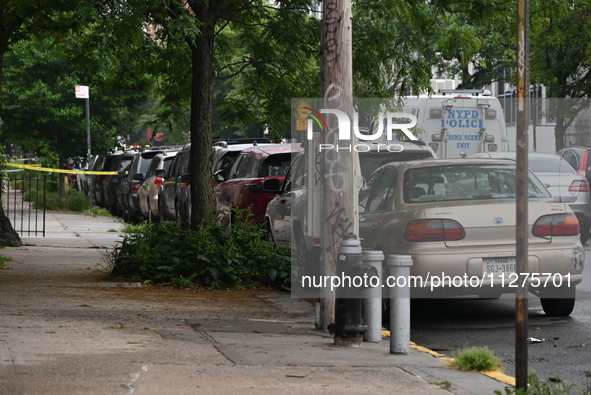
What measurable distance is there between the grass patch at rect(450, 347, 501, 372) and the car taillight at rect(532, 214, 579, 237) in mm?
2803

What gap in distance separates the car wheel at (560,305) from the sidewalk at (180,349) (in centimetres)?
239

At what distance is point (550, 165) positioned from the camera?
20125 mm

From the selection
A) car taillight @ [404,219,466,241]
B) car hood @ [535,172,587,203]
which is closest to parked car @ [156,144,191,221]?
car hood @ [535,172,587,203]

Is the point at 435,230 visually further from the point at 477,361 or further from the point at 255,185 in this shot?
the point at 255,185

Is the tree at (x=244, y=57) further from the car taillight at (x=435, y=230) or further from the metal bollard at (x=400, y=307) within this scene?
the metal bollard at (x=400, y=307)

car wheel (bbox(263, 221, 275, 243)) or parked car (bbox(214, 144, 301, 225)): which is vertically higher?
parked car (bbox(214, 144, 301, 225))

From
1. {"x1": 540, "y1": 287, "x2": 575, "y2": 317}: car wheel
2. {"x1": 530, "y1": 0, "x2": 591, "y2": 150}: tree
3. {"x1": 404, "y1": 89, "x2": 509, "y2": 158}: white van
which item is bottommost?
{"x1": 540, "y1": 287, "x2": 575, "y2": 317}: car wheel

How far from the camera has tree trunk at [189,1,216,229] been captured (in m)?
13.5

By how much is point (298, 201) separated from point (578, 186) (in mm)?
8578

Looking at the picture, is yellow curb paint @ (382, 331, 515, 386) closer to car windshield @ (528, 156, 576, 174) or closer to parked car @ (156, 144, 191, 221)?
car windshield @ (528, 156, 576, 174)

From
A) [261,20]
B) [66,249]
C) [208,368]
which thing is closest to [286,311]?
[208,368]

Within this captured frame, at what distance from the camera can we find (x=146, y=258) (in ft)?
42.3

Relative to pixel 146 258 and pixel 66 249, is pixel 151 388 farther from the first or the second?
pixel 66 249

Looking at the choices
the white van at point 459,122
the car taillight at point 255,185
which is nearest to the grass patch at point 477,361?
the car taillight at point 255,185
